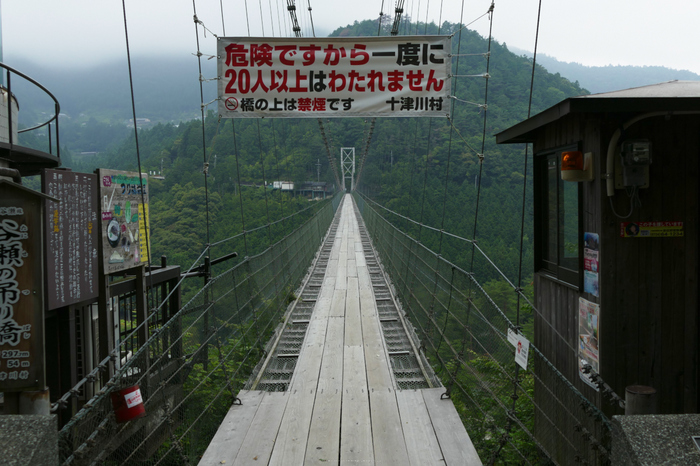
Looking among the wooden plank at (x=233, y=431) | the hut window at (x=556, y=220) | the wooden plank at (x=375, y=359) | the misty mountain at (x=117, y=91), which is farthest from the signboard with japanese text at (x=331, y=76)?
the misty mountain at (x=117, y=91)

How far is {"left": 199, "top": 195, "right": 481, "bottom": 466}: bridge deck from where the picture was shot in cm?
224

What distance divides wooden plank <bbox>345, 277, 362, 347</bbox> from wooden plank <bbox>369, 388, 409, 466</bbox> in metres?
1.06

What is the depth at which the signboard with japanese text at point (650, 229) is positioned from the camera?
2.33 metres

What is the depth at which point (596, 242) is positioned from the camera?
93.6 inches

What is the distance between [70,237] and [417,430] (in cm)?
235

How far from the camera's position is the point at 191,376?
4.74 metres

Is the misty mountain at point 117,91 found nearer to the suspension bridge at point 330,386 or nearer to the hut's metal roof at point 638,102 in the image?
the suspension bridge at point 330,386

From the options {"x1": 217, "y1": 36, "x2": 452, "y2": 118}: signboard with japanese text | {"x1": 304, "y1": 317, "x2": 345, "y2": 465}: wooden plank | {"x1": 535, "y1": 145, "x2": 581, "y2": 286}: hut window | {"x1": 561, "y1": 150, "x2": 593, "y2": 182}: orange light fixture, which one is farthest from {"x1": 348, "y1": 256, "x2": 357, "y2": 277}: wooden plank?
{"x1": 561, "y1": 150, "x2": 593, "y2": 182}: orange light fixture

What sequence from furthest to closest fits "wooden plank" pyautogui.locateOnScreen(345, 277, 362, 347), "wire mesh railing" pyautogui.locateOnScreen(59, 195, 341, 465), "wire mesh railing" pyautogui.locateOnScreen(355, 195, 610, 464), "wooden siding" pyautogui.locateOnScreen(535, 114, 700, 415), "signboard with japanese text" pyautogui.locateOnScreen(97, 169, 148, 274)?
"wooden plank" pyautogui.locateOnScreen(345, 277, 362, 347) → "signboard with japanese text" pyautogui.locateOnScreen(97, 169, 148, 274) → "wooden siding" pyautogui.locateOnScreen(535, 114, 700, 415) → "wire mesh railing" pyautogui.locateOnScreen(355, 195, 610, 464) → "wire mesh railing" pyautogui.locateOnScreen(59, 195, 341, 465)

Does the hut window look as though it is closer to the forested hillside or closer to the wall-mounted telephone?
the wall-mounted telephone

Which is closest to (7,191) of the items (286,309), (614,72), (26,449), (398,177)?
(26,449)

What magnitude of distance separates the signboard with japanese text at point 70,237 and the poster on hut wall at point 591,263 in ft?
9.39

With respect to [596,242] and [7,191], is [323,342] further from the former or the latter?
[7,191]

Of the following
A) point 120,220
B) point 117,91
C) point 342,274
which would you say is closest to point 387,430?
point 120,220
